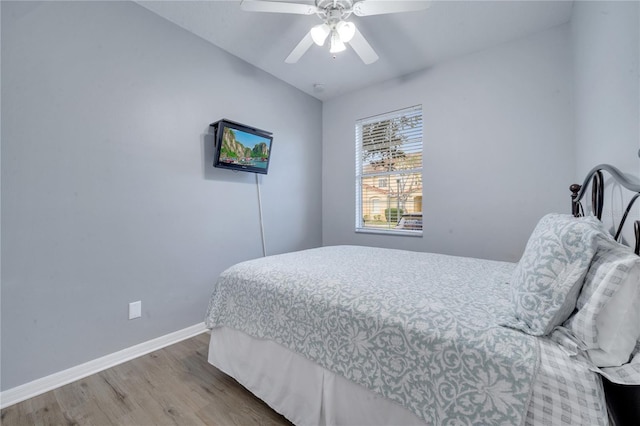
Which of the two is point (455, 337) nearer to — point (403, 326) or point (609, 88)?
point (403, 326)

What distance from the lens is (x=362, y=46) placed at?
78.5 inches

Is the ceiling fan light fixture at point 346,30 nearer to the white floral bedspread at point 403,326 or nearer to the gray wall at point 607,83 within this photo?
the gray wall at point 607,83

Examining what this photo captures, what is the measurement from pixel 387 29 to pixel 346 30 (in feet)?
2.21

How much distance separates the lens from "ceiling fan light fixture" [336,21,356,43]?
1.80m

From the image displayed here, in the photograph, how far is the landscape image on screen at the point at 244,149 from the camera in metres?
2.42

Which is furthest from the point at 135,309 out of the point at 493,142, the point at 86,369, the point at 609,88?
the point at 493,142

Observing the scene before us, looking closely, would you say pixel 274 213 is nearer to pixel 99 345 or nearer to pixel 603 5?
pixel 99 345

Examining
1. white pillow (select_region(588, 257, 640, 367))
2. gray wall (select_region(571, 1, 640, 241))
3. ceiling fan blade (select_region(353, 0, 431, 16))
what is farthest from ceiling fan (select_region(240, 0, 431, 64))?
white pillow (select_region(588, 257, 640, 367))

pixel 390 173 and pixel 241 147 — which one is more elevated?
pixel 241 147

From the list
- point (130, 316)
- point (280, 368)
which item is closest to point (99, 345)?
point (130, 316)

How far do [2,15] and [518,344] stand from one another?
2931 mm

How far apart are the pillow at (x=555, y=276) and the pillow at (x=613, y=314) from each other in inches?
1.9

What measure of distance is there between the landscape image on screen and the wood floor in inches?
67.4

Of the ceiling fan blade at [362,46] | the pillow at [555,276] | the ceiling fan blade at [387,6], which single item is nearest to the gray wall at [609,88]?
the pillow at [555,276]
